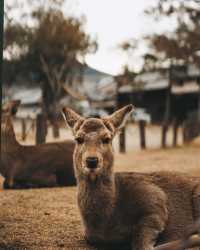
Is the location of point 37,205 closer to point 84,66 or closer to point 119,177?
point 119,177

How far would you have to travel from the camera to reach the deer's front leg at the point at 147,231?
4.49m

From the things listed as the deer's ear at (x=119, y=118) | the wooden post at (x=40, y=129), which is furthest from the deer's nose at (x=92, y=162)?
the wooden post at (x=40, y=129)

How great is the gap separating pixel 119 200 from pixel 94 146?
672 millimetres

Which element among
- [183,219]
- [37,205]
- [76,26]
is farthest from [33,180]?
[76,26]

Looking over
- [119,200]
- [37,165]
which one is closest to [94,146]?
[119,200]

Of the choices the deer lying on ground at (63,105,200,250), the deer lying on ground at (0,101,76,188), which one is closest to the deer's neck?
the deer lying on ground at (63,105,200,250)

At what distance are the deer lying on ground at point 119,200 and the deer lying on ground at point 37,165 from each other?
423 cm

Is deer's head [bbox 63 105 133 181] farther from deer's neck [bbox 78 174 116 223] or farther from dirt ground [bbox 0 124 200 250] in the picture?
dirt ground [bbox 0 124 200 250]

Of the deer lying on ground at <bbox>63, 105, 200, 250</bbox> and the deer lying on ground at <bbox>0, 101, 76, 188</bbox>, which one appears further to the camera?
the deer lying on ground at <bbox>0, 101, 76, 188</bbox>

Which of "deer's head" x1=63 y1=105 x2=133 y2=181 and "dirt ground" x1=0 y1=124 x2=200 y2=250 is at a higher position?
"deer's head" x1=63 y1=105 x2=133 y2=181

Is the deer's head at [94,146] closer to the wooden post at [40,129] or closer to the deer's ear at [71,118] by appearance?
the deer's ear at [71,118]

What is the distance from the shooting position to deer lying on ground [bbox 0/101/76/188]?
917 centimetres

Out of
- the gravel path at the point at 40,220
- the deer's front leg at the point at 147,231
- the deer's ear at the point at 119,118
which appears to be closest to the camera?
the deer's front leg at the point at 147,231

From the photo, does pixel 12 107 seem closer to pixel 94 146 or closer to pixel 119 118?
pixel 119 118
